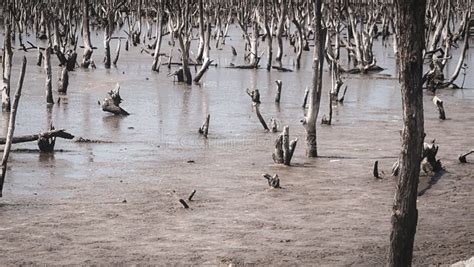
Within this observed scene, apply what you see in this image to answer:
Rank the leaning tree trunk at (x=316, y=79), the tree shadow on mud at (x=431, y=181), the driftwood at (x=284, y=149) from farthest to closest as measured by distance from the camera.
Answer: the leaning tree trunk at (x=316, y=79)
the driftwood at (x=284, y=149)
the tree shadow on mud at (x=431, y=181)

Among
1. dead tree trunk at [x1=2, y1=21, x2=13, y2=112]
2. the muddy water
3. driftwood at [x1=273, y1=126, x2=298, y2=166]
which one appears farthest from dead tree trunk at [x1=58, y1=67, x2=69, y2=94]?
driftwood at [x1=273, y1=126, x2=298, y2=166]

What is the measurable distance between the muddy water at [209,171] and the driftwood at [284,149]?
186mm

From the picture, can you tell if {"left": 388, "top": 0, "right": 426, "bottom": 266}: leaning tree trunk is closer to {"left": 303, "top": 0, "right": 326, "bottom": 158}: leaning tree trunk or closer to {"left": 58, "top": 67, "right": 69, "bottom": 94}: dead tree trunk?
{"left": 303, "top": 0, "right": 326, "bottom": 158}: leaning tree trunk

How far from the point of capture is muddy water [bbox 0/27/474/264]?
9.51m

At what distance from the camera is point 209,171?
13.5 meters

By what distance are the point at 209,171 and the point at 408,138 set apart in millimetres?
6436

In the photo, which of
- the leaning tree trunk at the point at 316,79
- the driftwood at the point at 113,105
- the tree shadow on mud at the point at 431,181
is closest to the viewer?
the tree shadow on mud at the point at 431,181

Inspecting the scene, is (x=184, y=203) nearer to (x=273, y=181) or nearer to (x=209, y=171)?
(x=273, y=181)

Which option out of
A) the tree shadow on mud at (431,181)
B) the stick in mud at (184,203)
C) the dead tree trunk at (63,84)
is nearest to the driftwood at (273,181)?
the stick in mud at (184,203)

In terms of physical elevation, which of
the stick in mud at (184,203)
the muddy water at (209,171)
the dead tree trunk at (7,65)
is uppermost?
the dead tree trunk at (7,65)

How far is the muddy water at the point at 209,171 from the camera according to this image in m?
9.51

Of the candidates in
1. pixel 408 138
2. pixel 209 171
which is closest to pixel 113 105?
pixel 209 171

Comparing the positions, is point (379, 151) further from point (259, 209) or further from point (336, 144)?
point (259, 209)

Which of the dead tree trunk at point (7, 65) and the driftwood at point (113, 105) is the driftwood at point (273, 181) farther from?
the driftwood at point (113, 105)
